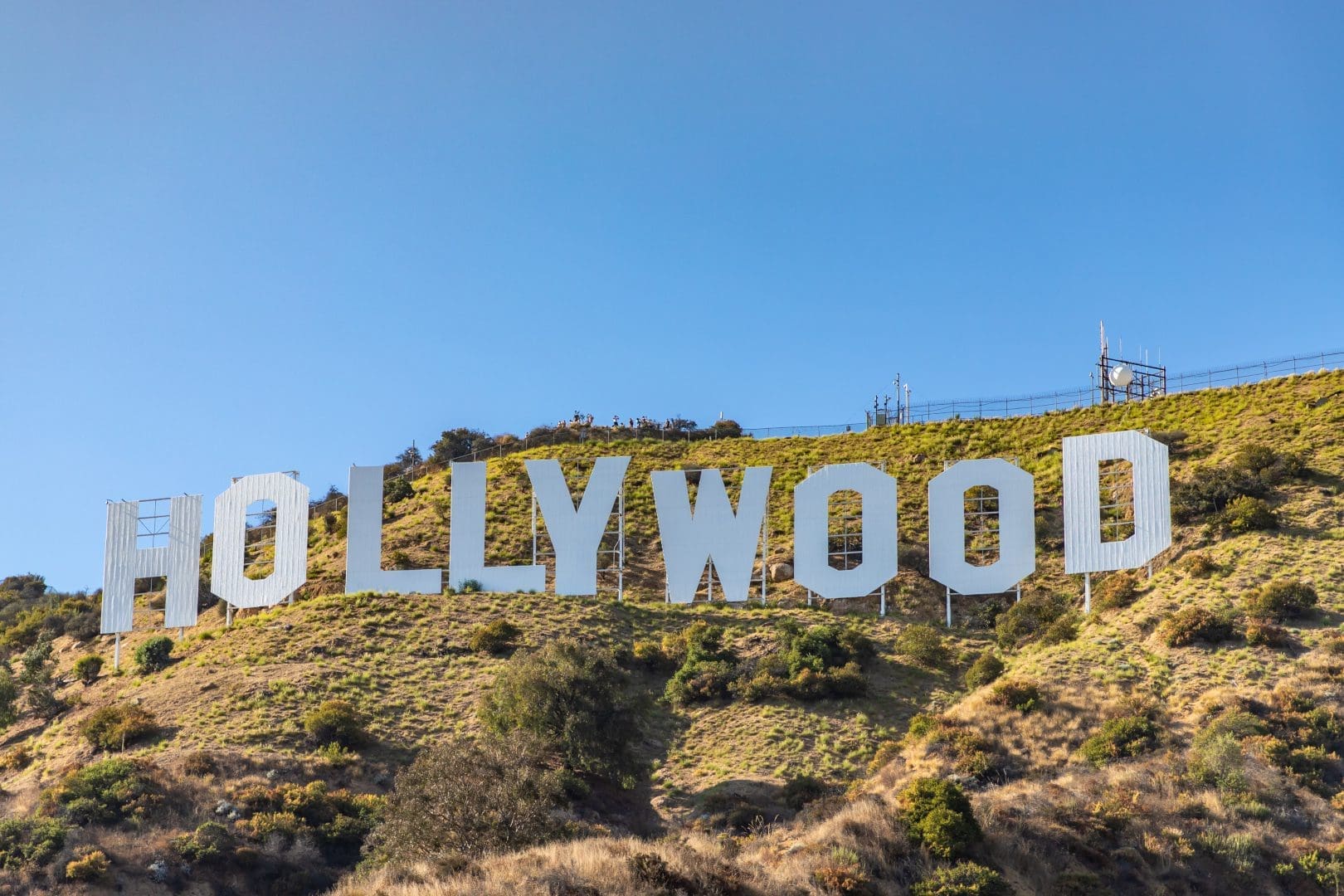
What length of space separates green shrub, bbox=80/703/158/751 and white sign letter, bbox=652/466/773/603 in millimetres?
17778

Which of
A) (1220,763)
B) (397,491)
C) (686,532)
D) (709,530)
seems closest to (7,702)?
(397,491)

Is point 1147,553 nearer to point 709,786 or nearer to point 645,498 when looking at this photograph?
point 709,786

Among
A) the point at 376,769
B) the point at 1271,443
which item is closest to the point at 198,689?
the point at 376,769

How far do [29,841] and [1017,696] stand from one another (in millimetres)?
25222

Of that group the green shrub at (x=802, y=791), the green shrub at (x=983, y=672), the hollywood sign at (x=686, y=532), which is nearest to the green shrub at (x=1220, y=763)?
the green shrub at (x=802, y=791)

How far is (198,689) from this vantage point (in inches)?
1768

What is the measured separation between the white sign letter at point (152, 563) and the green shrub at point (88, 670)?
1679 mm

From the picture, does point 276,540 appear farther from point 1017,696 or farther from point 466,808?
point 1017,696

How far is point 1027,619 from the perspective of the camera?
4691 centimetres

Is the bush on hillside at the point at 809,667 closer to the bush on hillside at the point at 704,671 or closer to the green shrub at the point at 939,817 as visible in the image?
the bush on hillside at the point at 704,671

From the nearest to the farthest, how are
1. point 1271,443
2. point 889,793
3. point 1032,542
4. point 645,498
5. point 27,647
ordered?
point 889,793 → point 1032,542 → point 1271,443 → point 27,647 → point 645,498

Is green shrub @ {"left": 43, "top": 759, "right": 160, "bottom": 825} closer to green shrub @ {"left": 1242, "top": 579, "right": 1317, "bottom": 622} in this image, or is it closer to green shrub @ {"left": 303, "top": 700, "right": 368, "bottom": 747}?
green shrub @ {"left": 303, "top": 700, "right": 368, "bottom": 747}

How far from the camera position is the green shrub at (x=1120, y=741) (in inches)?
1383

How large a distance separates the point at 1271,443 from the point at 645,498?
26.4 metres
